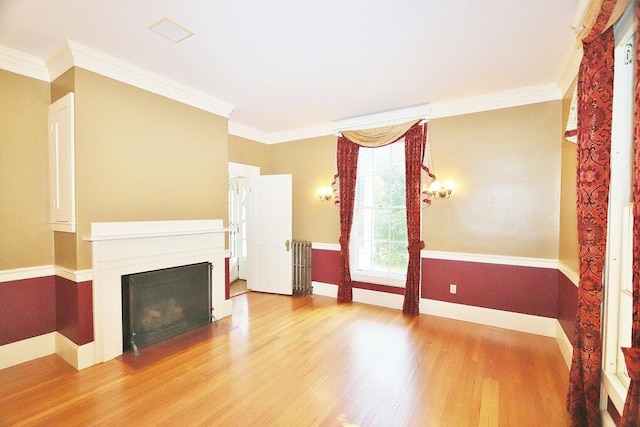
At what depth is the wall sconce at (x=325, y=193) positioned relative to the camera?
4.73 meters

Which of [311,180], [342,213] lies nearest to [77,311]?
[342,213]

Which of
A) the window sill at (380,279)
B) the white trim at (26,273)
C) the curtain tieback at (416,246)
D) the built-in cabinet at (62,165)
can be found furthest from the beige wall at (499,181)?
the white trim at (26,273)

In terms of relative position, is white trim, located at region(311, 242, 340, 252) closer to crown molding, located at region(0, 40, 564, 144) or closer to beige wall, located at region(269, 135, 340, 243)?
beige wall, located at region(269, 135, 340, 243)

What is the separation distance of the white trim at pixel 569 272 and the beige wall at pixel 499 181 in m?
0.23

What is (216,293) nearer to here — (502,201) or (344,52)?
(344,52)

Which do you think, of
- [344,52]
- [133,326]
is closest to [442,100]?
[344,52]

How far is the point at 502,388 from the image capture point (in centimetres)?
228

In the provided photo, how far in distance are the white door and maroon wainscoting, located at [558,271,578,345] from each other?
3.50 meters

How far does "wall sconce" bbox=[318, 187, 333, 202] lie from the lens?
15.5 ft

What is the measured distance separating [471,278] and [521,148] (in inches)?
67.3

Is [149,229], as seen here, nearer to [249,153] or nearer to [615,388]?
[249,153]

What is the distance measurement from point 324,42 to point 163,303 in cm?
311

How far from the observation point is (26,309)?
266cm

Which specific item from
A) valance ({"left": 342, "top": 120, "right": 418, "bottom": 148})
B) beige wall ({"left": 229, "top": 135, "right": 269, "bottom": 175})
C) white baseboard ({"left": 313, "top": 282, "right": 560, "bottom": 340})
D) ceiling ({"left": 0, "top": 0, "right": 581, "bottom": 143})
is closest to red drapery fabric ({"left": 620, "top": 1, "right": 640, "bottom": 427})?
ceiling ({"left": 0, "top": 0, "right": 581, "bottom": 143})
